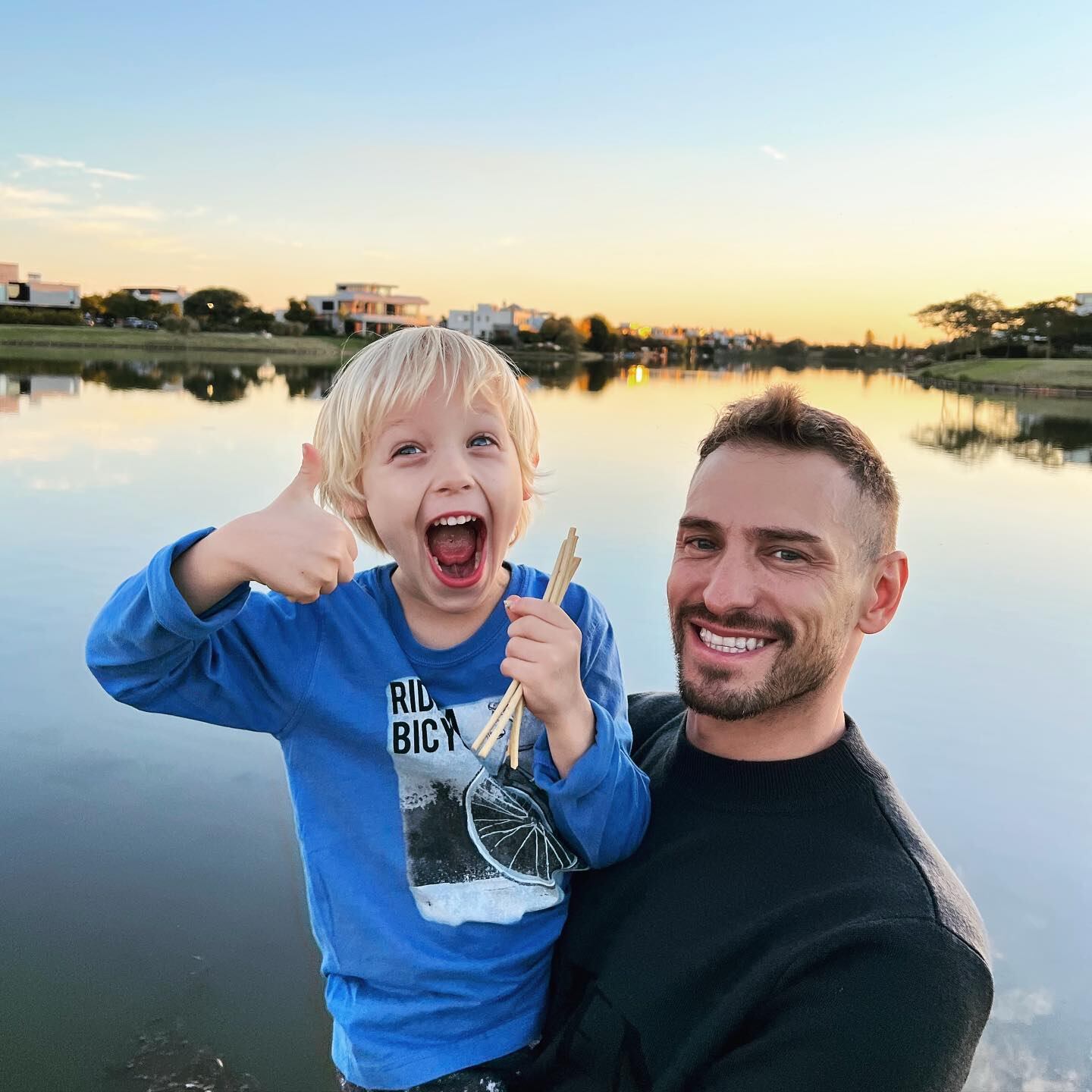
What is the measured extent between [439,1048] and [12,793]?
11.6ft

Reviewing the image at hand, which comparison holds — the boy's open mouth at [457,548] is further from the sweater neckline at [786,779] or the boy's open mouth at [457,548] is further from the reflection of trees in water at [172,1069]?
the reflection of trees in water at [172,1069]

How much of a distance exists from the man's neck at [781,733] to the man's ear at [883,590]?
213 millimetres

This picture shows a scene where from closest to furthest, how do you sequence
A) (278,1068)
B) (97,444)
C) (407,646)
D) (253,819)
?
(407,646) → (278,1068) → (253,819) → (97,444)

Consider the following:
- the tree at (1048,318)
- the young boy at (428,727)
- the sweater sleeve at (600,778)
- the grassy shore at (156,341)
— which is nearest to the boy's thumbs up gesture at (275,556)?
the young boy at (428,727)

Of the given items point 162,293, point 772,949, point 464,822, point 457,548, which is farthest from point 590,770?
point 162,293

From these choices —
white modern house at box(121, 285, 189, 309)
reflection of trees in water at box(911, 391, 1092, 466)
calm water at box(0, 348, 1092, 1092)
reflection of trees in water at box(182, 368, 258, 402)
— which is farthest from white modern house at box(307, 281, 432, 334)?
calm water at box(0, 348, 1092, 1092)

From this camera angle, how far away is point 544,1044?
1824mm

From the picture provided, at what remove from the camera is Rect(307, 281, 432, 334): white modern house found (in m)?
90.9

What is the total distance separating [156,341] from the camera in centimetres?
6003

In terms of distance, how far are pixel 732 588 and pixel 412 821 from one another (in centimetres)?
79

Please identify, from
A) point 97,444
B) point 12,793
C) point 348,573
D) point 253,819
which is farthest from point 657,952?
point 97,444

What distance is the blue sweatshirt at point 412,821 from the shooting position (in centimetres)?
173

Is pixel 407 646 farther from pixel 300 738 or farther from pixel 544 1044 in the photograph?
pixel 544 1044

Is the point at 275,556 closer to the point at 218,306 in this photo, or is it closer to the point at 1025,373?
the point at 1025,373
